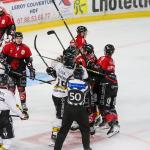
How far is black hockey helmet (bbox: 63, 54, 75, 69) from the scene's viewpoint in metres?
7.92

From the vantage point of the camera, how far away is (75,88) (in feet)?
24.5

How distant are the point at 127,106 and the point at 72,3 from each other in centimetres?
747

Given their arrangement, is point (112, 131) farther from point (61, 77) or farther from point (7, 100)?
point (7, 100)

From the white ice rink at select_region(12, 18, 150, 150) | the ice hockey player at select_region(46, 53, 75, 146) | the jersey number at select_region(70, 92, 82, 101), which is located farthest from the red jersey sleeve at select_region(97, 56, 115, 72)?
the jersey number at select_region(70, 92, 82, 101)

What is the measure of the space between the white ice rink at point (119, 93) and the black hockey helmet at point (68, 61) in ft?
4.23

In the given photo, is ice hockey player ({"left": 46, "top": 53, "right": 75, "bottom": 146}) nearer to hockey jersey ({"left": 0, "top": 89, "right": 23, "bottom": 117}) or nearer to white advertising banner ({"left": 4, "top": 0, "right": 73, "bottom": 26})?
hockey jersey ({"left": 0, "top": 89, "right": 23, "bottom": 117})

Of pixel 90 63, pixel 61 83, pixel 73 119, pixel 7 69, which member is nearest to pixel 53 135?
pixel 61 83

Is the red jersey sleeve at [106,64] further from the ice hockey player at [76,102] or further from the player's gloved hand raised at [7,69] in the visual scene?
the player's gloved hand raised at [7,69]

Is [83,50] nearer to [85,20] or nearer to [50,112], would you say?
[50,112]

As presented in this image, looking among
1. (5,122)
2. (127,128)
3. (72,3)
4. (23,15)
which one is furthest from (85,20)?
(5,122)

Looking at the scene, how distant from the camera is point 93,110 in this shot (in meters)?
8.99

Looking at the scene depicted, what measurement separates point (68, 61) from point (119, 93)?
379 cm

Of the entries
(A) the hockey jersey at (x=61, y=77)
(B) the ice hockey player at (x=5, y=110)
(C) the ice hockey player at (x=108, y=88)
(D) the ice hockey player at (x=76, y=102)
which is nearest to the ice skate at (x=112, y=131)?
(C) the ice hockey player at (x=108, y=88)

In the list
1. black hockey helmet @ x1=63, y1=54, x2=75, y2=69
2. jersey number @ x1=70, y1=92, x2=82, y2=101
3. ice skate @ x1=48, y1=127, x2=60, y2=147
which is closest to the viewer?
jersey number @ x1=70, y1=92, x2=82, y2=101
